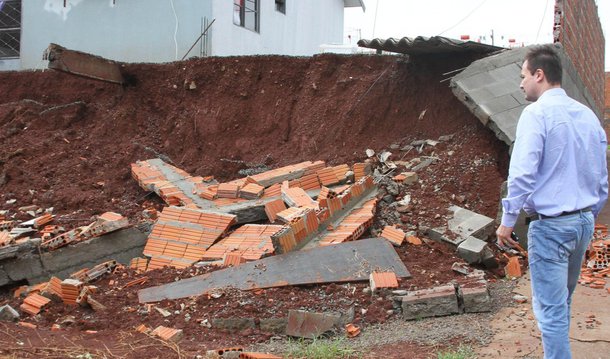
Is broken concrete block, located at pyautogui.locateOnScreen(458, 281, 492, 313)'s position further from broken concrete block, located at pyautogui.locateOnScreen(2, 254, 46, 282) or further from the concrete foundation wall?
broken concrete block, located at pyautogui.locateOnScreen(2, 254, 46, 282)

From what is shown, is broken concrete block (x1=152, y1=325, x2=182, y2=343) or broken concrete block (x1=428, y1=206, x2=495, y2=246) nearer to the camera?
broken concrete block (x1=152, y1=325, x2=182, y2=343)

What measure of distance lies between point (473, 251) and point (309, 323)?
2412 mm

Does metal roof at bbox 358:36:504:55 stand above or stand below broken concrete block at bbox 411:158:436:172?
above

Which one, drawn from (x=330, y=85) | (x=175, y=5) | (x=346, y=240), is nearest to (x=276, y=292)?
(x=346, y=240)

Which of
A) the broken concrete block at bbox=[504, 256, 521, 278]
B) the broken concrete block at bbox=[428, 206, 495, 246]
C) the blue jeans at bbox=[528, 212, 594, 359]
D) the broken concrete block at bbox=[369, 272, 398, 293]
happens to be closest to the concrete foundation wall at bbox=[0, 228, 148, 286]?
the broken concrete block at bbox=[369, 272, 398, 293]

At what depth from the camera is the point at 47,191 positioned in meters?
10.5

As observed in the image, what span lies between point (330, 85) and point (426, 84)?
2.05m

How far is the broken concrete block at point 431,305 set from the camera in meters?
5.46

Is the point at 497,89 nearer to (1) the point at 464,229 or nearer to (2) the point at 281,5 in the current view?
(1) the point at 464,229

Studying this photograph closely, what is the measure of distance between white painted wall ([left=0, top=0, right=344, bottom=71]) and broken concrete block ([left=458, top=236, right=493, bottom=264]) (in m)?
10.1

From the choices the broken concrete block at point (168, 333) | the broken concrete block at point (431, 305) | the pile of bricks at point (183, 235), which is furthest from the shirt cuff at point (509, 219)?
the pile of bricks at point (183, 235)

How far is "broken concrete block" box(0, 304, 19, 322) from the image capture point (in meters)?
6.23

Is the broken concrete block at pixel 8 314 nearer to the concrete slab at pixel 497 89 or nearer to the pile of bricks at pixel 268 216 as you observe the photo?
the pile of bricks at pixel 268 216

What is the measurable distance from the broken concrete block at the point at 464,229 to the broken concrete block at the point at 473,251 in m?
0.19
